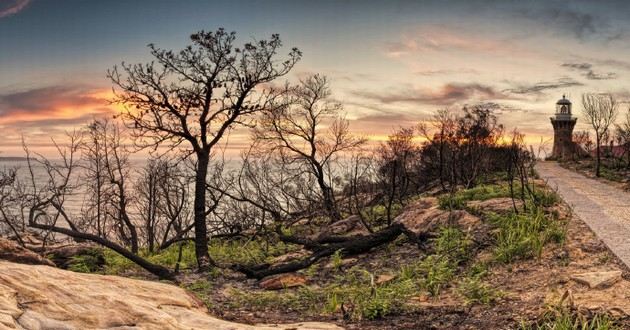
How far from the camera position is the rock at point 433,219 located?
12906 millimetres

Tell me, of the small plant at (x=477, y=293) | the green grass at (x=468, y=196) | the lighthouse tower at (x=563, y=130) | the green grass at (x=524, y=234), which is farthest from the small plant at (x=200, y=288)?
the lighthouse tower at (x=563, y=130)

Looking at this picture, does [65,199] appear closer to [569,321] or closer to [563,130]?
[569,321]

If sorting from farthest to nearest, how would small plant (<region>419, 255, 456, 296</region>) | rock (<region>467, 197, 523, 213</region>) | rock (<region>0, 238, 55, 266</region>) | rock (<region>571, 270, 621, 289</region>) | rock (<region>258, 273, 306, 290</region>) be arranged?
rock (<region>467, 197, 523, 213</region>), rock (<region>258, 273, 306, 290</region>), small plant (<region>419, 255, 456, 296</region>), rock (<region>0, 238, 55, 266</region>), rock (<region>571, 270, 621, 289</region>)

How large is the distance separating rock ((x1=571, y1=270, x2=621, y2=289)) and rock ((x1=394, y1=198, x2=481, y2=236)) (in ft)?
13.6

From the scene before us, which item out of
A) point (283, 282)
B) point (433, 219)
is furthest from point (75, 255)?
point (433, 219)

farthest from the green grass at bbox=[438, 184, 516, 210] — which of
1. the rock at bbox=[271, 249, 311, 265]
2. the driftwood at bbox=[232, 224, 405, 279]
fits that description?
the rock at bbox=[271, 249, 311, 265]

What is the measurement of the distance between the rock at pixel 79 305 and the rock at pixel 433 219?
7.18 metres

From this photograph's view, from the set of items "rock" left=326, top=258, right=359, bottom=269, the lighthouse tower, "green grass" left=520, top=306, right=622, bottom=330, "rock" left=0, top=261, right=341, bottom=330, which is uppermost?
the lighthouse tower

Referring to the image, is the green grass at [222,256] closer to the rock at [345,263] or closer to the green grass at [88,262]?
the green grass at [88,262]

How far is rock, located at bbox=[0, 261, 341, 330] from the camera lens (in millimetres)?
4648

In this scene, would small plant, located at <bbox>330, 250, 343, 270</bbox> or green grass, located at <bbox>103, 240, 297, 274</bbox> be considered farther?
green grass, located at <bbox>103, 240, 297, 274</bbox>

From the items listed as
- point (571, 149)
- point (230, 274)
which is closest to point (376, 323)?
point (230, 274)

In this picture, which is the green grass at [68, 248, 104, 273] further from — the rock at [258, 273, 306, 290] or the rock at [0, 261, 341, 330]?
the rock at [0, 261, 341, 330]

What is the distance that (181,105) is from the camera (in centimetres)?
1434
